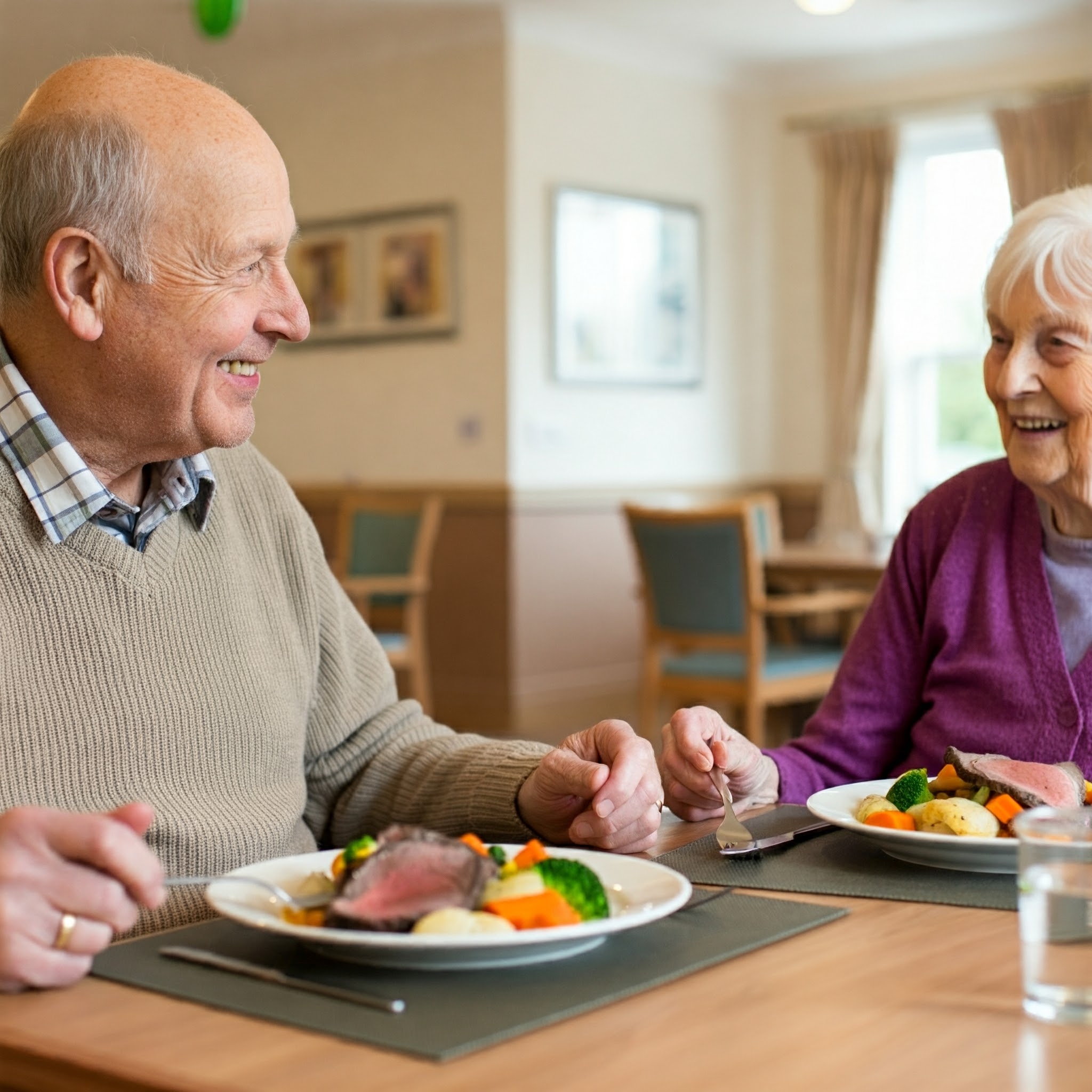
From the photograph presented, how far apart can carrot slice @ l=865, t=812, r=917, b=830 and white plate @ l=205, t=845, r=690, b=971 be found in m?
0.24

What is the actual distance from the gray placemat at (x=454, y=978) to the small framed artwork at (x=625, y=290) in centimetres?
535

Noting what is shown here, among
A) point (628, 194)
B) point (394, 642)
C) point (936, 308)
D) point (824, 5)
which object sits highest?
point (824, 5)

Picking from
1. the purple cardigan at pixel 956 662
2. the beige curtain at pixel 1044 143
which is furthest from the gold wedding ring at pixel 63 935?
the beige curtain at pixel 1044 143

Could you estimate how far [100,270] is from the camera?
136 cm

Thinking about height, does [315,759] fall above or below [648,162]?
below

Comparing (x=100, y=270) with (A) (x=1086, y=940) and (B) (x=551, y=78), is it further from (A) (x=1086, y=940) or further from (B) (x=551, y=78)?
(B) (x=551, y=78)

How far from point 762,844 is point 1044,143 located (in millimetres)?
5592

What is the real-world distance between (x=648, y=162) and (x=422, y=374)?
53.5 inches

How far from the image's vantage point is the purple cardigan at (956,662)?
166cm

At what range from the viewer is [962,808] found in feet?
4.02

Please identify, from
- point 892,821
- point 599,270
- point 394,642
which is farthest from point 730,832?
point 599,270

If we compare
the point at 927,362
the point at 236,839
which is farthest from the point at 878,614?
the point at 927,362

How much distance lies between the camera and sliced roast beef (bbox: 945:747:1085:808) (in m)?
1.25

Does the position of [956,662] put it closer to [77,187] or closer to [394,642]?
[77,187]
